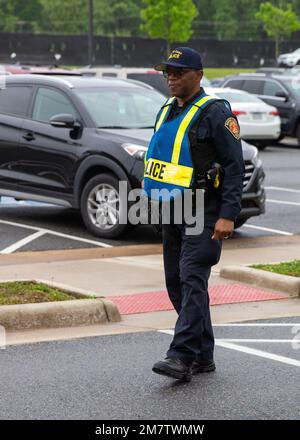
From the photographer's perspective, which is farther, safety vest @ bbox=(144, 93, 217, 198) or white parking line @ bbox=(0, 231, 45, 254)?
white parking line @ bbox=(0, 231, 45, 254)

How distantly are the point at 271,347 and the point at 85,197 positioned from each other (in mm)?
5714

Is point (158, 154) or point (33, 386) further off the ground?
point (158, 154)

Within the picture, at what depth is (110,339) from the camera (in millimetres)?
8102

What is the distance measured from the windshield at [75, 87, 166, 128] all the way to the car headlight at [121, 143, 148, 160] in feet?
2.20

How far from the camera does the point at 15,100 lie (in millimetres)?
14336

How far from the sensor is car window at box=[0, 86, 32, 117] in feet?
46.6

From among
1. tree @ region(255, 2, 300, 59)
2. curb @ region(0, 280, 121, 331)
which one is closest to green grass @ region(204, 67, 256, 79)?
tree @ region(255, 2, 300, 59)

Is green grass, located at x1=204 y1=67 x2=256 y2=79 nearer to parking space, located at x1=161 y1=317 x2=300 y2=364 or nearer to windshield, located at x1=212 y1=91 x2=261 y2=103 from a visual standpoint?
windshield, located at x1=212 y1=91 x2=261 y2=103

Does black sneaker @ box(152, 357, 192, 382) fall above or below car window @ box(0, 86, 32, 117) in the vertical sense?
below

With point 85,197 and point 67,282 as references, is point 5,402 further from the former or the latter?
point 85,197

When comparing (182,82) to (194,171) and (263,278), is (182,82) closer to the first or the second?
(194,171)

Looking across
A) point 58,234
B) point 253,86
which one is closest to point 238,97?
point 253,86
